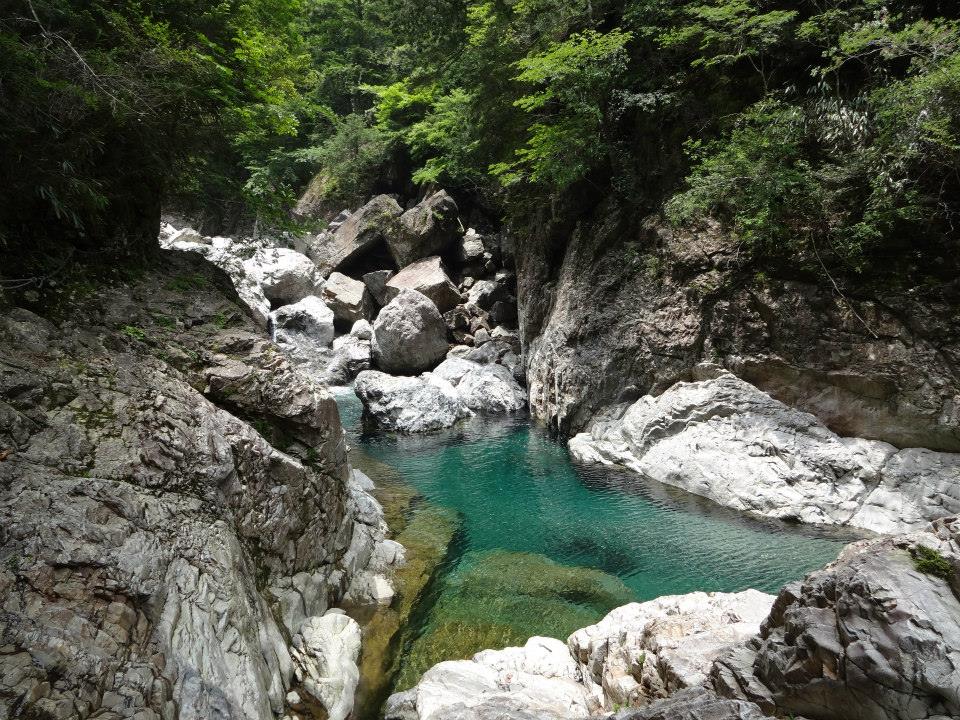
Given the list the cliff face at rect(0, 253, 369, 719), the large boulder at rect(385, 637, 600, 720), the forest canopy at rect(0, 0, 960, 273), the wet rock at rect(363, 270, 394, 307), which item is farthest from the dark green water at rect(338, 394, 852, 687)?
the wet rock at rect(363, 270, 394, 307)

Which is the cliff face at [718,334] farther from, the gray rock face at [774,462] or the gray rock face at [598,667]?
the gray rock face at [598,667]

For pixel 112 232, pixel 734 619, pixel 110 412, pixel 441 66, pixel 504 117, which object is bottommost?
pixel 734 619

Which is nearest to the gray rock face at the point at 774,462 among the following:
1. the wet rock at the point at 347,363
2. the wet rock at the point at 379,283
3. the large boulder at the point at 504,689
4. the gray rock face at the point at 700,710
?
the large boulder at the point at 504,689

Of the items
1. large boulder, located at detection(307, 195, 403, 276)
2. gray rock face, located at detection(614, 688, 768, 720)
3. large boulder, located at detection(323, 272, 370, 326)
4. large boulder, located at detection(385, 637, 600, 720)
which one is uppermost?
large boulder, located at detection(307, 195, 403, 276)

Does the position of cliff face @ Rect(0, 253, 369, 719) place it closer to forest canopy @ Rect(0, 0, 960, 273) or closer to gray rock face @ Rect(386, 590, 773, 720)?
forest canopy @ Rect(0, 0, 960, 273)

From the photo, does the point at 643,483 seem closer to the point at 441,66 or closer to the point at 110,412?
the point at 110,412

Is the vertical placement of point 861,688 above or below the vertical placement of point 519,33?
below

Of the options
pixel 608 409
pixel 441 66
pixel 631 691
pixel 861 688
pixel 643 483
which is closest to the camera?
pixel 861 688

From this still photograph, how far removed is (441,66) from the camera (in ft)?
67.0

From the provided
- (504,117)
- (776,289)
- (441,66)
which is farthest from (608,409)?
(441,66)

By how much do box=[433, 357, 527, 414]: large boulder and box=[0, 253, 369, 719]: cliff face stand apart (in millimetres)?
10289

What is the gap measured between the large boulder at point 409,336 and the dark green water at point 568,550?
7.41 metres

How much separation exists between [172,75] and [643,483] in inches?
415

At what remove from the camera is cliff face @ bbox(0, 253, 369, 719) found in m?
3.48
